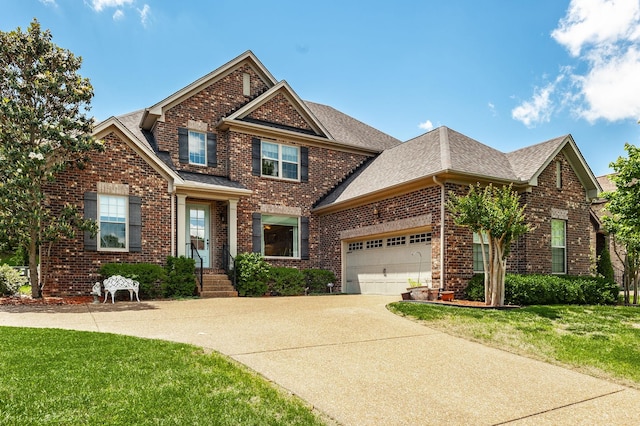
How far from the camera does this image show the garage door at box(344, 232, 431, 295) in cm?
1427

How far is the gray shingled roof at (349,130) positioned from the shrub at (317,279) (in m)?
5.72

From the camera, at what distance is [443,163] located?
1367 cm

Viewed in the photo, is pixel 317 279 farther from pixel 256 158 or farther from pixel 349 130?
pixel 349 130

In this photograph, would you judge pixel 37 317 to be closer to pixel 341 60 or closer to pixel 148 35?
pixel 148 35

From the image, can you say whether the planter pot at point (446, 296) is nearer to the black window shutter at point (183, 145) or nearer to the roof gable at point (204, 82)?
the black window shutter at point (183, 145)

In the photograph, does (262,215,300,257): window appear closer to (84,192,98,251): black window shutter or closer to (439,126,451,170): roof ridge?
(84,192,98,251): black window shutter

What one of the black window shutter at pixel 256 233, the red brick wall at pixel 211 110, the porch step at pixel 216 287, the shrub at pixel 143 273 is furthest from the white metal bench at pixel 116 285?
the red brick wall at pixel 211 110

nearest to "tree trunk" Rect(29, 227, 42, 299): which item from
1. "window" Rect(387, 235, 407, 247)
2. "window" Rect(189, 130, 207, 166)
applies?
"window" Rect(189, 130, 207, 166)

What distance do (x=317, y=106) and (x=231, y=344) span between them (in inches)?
703

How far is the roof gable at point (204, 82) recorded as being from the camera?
53.6 ft

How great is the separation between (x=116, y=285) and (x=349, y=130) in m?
12.8

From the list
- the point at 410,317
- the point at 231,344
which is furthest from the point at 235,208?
the point at 231,344

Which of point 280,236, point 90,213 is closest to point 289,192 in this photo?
point 280,236

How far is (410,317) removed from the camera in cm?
952
